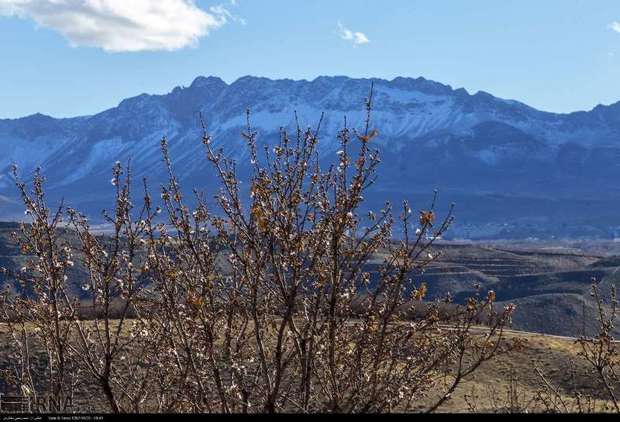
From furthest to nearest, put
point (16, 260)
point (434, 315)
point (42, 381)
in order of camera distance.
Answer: point (16, 260) < point (42, 381) < point (434, 315)

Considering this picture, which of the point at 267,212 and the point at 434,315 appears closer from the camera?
the point at 267,212

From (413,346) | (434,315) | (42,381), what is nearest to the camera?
(434,315)

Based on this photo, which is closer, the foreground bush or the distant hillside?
the foreground bush

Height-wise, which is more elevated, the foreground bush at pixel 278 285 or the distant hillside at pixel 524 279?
the foreground bush at pixel 278 285

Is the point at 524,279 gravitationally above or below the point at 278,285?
below

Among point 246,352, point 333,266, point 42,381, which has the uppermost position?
point 333,266

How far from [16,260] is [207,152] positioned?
11370 centimetres

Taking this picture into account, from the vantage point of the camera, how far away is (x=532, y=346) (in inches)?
1720

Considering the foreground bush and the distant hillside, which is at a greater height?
the foreground bush

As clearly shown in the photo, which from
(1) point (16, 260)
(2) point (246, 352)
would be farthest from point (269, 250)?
(1) point (16, 260)

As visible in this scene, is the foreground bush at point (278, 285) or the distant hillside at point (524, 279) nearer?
the foreground bush at point (278, 285)

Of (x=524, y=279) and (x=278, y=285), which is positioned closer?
(x=278, y=285)
